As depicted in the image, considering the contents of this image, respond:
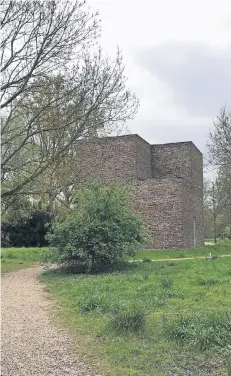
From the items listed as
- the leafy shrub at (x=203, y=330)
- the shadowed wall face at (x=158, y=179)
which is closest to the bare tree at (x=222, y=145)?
the shadowed wall face at (x=158, y=179)

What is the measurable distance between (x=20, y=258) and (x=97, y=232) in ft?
27.0

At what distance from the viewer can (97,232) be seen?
52.6 feet

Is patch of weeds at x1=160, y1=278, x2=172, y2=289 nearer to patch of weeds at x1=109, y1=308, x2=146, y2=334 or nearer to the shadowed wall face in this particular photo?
patch of weeds at x1=109, y1=308, x2=146, y2=334

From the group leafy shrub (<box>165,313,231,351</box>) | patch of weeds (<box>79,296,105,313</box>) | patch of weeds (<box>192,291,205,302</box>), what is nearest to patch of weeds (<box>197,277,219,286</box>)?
patch of weeds (<box>192,291,205,302</box>)

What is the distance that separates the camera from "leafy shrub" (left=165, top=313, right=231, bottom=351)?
5.68 metres

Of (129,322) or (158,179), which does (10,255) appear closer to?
(158,179)

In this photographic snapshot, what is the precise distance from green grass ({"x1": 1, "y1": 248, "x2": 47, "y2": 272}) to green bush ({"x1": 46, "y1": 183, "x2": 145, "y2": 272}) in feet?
12.6

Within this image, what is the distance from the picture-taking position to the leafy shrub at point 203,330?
5.68 m

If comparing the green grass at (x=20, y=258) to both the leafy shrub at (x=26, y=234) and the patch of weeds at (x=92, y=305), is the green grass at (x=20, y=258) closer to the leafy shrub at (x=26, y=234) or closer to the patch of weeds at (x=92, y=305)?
the leafy shrub at (x=26, y=234)

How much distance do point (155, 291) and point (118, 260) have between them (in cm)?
681

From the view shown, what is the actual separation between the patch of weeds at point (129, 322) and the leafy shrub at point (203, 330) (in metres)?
0.39

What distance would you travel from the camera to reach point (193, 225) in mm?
30984

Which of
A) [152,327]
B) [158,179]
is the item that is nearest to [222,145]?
[158,179]

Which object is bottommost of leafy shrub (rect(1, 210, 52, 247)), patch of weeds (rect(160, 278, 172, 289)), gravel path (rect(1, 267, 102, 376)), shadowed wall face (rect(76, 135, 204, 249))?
gravel path (rect(1, 267, 102, 376))
